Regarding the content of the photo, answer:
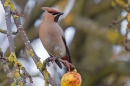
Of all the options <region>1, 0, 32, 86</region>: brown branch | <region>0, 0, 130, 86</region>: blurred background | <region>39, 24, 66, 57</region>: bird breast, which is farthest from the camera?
<region>0, 0, 130, 86</region>: blurred background

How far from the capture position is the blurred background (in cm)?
525

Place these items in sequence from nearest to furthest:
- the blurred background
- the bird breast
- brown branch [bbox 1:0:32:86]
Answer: brown branch [bbox 1:0:32:86]
the bird breast
the blurred background

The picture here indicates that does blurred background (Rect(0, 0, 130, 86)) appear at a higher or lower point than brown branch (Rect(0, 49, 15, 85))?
lower

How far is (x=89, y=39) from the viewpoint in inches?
242

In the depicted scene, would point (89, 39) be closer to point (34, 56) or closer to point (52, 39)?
point (52, 39)

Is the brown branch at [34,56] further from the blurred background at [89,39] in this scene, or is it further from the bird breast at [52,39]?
the blurred background at [89,39]

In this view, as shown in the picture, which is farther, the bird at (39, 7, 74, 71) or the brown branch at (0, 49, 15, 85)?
the bird at (39, 7, 74, 71)

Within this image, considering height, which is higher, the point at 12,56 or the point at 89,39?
the point at 12,56

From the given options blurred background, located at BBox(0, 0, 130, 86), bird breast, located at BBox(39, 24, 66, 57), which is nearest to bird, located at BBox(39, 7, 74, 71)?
bird breast, located at BBox(39, 24, 66, 57)

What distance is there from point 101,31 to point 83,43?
0.84 metres

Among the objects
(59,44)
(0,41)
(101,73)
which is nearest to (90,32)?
(101,73)

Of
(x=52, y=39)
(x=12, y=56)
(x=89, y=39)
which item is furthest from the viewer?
(x=89, y=39)

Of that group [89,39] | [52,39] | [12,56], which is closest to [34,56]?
[12,56]

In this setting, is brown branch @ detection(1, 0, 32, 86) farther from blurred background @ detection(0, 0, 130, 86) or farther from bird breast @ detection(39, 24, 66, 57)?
blurred background @ detection(0, 0, 130, 86)
